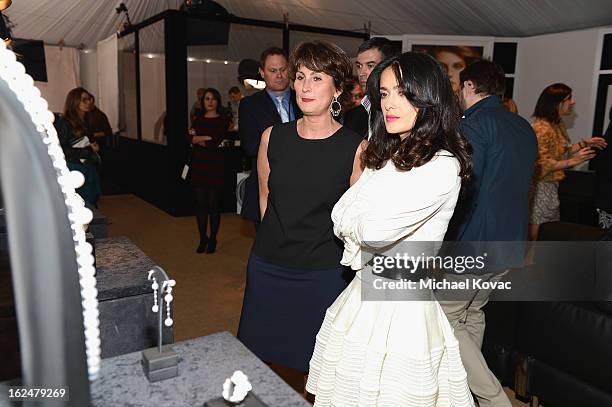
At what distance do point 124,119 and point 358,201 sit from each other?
7.57m

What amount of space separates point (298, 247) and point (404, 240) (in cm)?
46

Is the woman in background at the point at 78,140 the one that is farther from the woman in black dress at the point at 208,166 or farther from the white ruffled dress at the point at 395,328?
the white ruffled dress at the point at 395,328

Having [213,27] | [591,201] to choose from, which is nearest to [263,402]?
[591,201]

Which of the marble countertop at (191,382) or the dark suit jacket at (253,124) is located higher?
the dark suit jacket at (253,124)

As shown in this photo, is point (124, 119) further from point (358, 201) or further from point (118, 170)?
point (358, 201)

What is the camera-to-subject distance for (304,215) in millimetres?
1862

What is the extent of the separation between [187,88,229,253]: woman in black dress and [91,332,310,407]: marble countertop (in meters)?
3.97

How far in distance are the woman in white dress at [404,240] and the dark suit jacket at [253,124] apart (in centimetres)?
131

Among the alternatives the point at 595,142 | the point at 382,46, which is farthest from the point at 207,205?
the point at 595,142

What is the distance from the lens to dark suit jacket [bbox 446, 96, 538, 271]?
220 centimetres

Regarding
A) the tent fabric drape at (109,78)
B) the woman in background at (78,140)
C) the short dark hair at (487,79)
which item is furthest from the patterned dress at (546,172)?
the tent fabric drape at (109,78)

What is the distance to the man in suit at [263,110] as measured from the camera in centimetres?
284

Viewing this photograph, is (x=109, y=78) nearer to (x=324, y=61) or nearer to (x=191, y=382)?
(x=324, y=61)

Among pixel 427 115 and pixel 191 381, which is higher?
pixel 427 115
